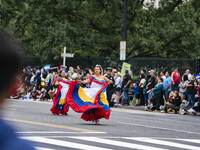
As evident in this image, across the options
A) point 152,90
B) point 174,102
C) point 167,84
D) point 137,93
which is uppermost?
point 167,84

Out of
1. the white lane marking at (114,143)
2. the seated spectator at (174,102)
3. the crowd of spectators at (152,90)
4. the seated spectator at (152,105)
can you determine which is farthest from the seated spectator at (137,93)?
the white lane marking at (114,143)

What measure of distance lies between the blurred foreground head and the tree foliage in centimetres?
3204

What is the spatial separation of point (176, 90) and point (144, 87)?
5.16ft

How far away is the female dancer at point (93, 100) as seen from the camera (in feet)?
44.5

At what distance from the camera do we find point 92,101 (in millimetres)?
13695

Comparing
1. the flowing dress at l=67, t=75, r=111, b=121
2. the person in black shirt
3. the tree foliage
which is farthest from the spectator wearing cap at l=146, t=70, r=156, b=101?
the tree foliage

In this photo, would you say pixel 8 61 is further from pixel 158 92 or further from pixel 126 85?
pixel 126 85

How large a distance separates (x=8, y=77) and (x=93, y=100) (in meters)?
12.0

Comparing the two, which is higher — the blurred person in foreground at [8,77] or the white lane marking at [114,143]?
the blurred person in foreground at [8,77]

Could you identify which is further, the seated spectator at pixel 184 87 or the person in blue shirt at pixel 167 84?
the person in blue shirt at pixel 167 84

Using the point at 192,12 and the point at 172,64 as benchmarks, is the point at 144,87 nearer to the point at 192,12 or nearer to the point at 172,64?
the point at 172,64

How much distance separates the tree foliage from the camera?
1357 inches

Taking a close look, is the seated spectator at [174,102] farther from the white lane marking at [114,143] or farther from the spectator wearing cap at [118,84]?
the white lane marking at [114,143]

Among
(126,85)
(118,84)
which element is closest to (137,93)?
(126,85)
